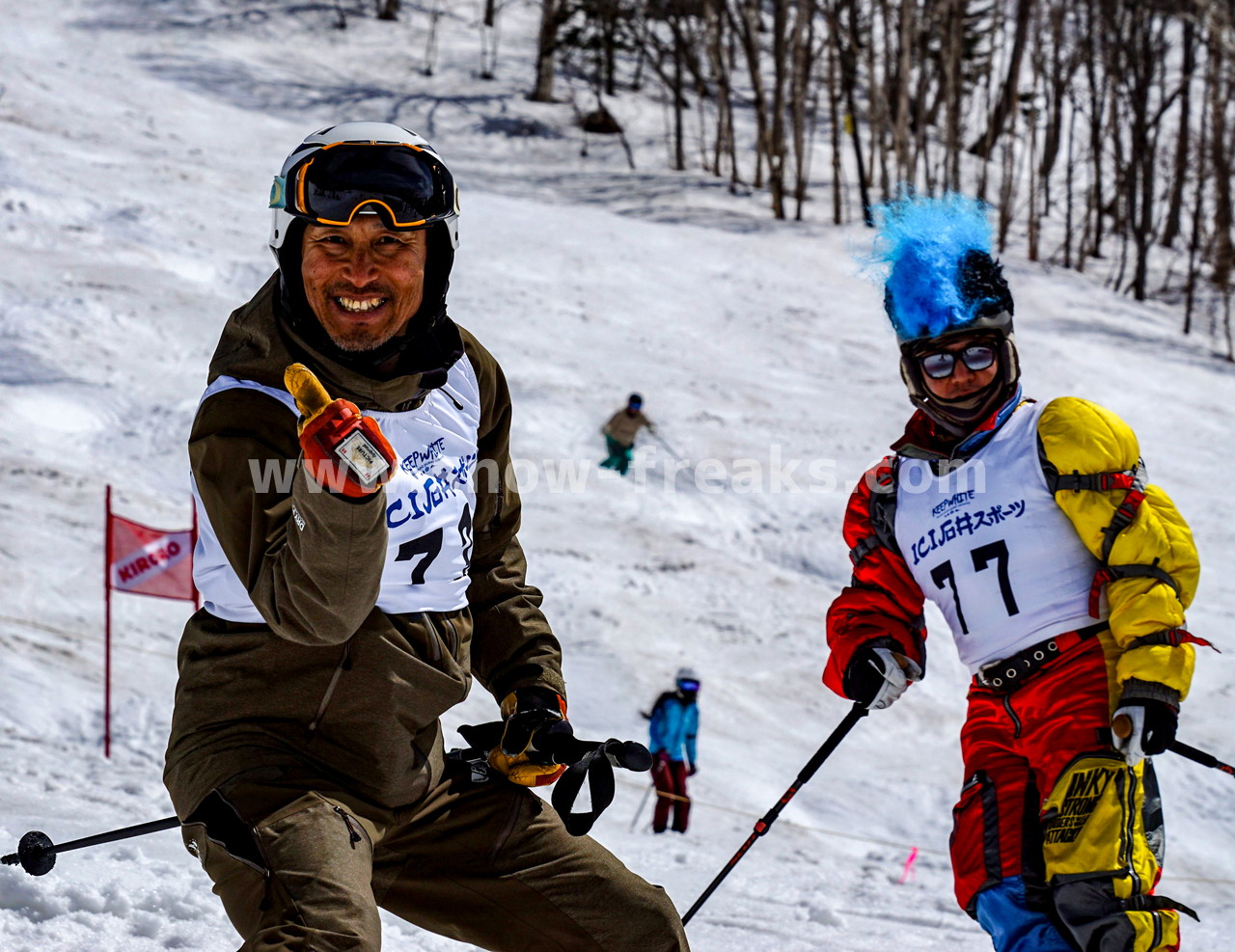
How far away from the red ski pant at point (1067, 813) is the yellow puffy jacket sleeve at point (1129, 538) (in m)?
0.14

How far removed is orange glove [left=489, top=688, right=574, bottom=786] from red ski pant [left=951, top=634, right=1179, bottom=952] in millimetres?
1289

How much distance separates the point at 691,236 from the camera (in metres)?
23.7

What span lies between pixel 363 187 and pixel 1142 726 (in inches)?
84.5

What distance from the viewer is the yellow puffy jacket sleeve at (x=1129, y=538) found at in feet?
10.2

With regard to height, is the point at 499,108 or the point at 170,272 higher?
the point at 499,108

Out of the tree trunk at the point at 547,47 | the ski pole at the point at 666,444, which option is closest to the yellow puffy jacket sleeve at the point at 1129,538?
the ski pole at the point at 666,444

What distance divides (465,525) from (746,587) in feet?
29.0

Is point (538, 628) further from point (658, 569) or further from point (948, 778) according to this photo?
point (658, 569)

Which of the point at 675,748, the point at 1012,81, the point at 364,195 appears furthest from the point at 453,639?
the point at 1012,81

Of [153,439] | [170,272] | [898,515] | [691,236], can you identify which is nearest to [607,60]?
[691,236]

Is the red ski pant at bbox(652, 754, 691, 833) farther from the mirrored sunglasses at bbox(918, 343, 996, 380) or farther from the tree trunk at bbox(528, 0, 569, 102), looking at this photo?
the tree trunk at bbox(528, 0, 569, 102)

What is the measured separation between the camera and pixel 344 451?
1.82 metres

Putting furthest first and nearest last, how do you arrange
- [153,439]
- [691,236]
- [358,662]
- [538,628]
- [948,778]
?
[691,236] < [153,439] < [948,778] < [538,628] < [358,662]

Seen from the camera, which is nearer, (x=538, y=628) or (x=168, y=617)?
(x=538, y=628)
